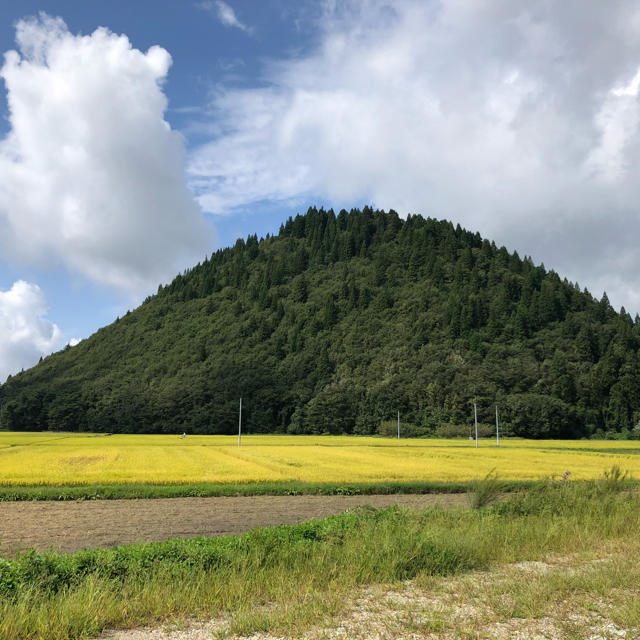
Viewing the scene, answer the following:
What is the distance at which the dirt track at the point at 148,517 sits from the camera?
42.0 ft

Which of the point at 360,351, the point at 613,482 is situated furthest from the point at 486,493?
the point at 360,351

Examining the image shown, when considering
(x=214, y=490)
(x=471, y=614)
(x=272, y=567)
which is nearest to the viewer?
(x=471, y=614)

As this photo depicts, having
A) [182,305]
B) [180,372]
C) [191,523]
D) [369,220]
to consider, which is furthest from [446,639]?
[369,220]

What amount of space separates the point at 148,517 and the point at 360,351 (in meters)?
110

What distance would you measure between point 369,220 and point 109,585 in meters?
181

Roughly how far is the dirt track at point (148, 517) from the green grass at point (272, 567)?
4.13 metres

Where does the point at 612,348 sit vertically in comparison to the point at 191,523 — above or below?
above

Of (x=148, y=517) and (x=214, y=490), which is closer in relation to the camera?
(x=148, y=517)

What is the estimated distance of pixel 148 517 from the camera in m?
16.1

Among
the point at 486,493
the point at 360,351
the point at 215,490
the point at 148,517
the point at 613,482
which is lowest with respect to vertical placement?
the point at 215,490

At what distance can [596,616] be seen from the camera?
5977 millimetres

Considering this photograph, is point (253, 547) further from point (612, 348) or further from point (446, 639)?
point (612, 348)

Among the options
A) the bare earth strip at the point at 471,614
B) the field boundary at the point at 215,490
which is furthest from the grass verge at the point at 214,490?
the bare earth strip at the point at 471,614

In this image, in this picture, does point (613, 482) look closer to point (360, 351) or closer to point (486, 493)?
point (486, 493)
